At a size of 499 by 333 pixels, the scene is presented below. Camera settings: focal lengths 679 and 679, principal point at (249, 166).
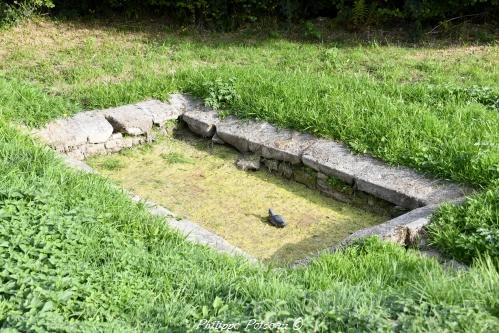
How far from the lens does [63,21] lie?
10.6 meters

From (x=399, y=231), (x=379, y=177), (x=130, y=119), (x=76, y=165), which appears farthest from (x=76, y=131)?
(x=399, y=231)

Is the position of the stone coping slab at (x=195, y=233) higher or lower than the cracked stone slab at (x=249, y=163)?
higher

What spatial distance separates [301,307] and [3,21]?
814 cm

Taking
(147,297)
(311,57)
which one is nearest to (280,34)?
(311,57)

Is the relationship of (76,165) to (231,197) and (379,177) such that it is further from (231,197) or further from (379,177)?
(379,177)

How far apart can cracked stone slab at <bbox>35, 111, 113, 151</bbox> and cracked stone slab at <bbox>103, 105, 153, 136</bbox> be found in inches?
3.2

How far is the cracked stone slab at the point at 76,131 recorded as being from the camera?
21.5 ft

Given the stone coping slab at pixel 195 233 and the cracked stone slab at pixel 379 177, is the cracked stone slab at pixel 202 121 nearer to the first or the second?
the cracked stone slab at pixel 379 177

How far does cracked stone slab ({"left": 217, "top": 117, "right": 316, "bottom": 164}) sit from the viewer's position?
6.36 m

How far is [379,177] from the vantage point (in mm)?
5695

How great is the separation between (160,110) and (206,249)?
3.07m

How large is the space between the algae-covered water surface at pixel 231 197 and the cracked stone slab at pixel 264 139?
0.57ft

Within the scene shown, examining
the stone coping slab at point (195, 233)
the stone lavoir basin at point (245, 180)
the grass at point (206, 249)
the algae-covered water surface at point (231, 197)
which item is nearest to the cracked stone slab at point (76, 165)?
the stone lavoir basin at point (245, 180)

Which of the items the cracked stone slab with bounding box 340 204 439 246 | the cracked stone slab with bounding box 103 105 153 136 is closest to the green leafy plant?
the cracked stone slab with bounding box 103 105 153 136
